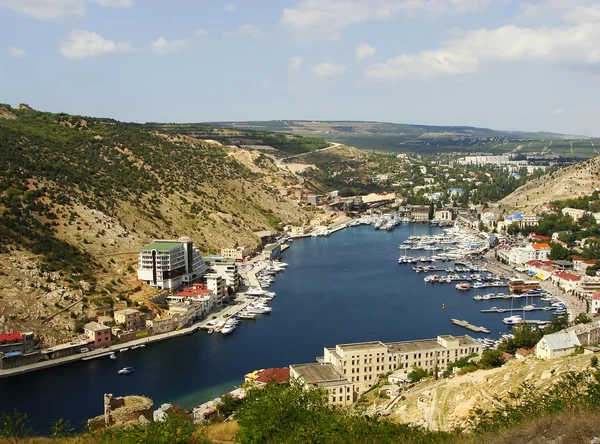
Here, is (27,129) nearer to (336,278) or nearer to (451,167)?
(336,278)

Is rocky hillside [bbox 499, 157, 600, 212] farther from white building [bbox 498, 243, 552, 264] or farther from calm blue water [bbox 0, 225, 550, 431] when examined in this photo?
calm blue water [bbox 0, 225, 550, 431]

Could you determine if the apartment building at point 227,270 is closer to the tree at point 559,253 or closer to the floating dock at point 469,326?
the floating dock at point 469,326

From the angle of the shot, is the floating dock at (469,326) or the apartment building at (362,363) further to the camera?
the floating dock at (469,326)

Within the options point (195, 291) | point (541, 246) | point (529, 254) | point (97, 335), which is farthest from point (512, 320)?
point (97, 335)

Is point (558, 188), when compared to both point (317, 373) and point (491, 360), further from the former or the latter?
point (317, 373)

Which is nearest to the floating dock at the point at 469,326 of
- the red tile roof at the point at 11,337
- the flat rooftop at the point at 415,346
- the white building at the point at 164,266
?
the flat rooftop at the point at 415,346
